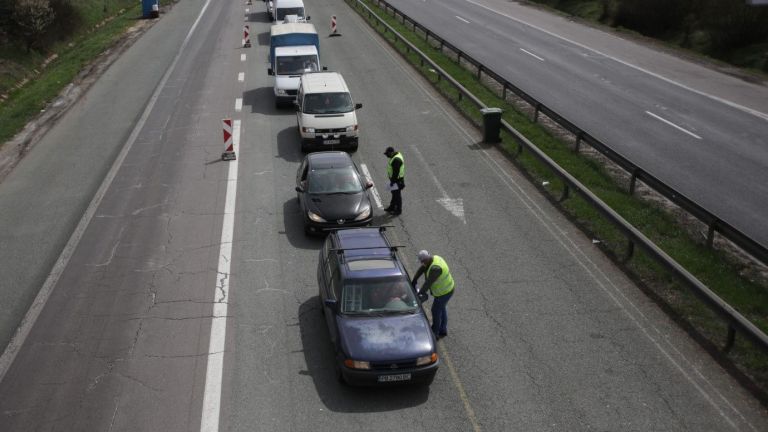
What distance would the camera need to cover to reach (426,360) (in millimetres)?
11312

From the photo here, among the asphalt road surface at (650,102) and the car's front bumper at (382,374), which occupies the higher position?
the asphalt road surface at (650,102)

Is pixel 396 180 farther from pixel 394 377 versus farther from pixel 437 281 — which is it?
pixel 394 377

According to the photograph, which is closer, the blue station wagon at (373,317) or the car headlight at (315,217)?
the blue station wagon at (373,317)

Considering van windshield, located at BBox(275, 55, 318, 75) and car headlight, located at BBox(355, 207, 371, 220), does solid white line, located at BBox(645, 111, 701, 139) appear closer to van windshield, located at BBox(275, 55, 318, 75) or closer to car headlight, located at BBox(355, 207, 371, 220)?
van windshield, located at BBox(275, 55, 318, 75)

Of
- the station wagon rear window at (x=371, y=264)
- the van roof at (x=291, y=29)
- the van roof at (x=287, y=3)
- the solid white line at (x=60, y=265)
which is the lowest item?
the solid white line at (x=60, y=265)

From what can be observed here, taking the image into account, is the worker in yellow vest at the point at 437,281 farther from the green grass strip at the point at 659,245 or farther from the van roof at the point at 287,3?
the van roof at the point at 287,3

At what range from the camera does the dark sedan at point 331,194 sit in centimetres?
1691

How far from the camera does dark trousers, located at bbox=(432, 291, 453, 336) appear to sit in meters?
12.7

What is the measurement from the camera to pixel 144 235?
1719 centimetres

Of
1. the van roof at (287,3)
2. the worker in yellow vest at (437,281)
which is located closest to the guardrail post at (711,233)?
the worker in yellow vest at (437,281)

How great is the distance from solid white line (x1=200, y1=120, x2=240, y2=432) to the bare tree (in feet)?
88.5

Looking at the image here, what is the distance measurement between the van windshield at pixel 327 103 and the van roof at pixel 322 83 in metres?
0.21

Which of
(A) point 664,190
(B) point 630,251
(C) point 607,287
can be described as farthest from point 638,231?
(A) point 664,190

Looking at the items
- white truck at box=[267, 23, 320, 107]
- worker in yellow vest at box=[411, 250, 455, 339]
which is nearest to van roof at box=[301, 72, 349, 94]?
white truck at box=[267, 23, 320, 107]
